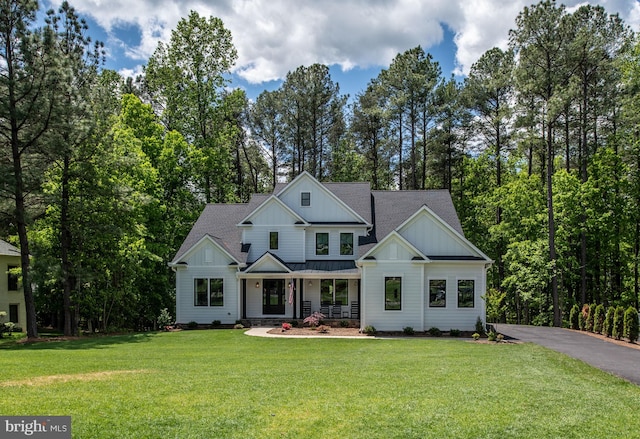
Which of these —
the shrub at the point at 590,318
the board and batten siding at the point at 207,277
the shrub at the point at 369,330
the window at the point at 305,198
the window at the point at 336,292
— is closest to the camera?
the shrub at the point at 369,330

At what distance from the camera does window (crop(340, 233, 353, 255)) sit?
26.9m

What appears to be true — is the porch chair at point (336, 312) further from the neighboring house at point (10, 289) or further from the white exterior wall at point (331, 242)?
the neighboring house at point (10, 289)

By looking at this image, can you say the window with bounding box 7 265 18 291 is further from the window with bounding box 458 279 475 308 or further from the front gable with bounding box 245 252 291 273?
the window with bounding box 458 279 475 308

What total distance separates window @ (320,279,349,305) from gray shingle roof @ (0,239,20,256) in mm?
18407

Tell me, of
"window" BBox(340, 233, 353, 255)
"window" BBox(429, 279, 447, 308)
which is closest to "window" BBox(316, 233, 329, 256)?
"window" BBox(340, 233, 353, 255)

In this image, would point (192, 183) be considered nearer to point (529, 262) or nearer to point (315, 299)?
point (315, 299)

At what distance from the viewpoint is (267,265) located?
25.4 m

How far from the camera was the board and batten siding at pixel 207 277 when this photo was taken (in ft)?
83.0

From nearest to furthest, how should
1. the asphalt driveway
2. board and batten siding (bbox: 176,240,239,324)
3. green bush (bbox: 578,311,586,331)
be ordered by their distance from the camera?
1. the asphalt driveway
2. green bush (bbox: 578,311,586,331)
3. board and batten siding (bbox: 176,240,239,324)

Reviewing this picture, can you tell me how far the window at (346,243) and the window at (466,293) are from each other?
22.3 feet

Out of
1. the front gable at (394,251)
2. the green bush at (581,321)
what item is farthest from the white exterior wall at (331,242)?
the green bush at (581,321)

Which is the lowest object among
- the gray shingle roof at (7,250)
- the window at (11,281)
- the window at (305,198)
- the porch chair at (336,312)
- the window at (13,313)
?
the window at (13,313)

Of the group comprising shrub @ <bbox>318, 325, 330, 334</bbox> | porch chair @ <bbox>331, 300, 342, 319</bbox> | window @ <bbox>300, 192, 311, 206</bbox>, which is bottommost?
shrub @ <bbox>318, 325, 330, 334</bbox>

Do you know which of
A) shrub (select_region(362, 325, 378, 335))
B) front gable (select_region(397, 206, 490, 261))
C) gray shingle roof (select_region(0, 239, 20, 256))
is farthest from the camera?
gray shingle roof (select_region(0, 239, 20, 256))
